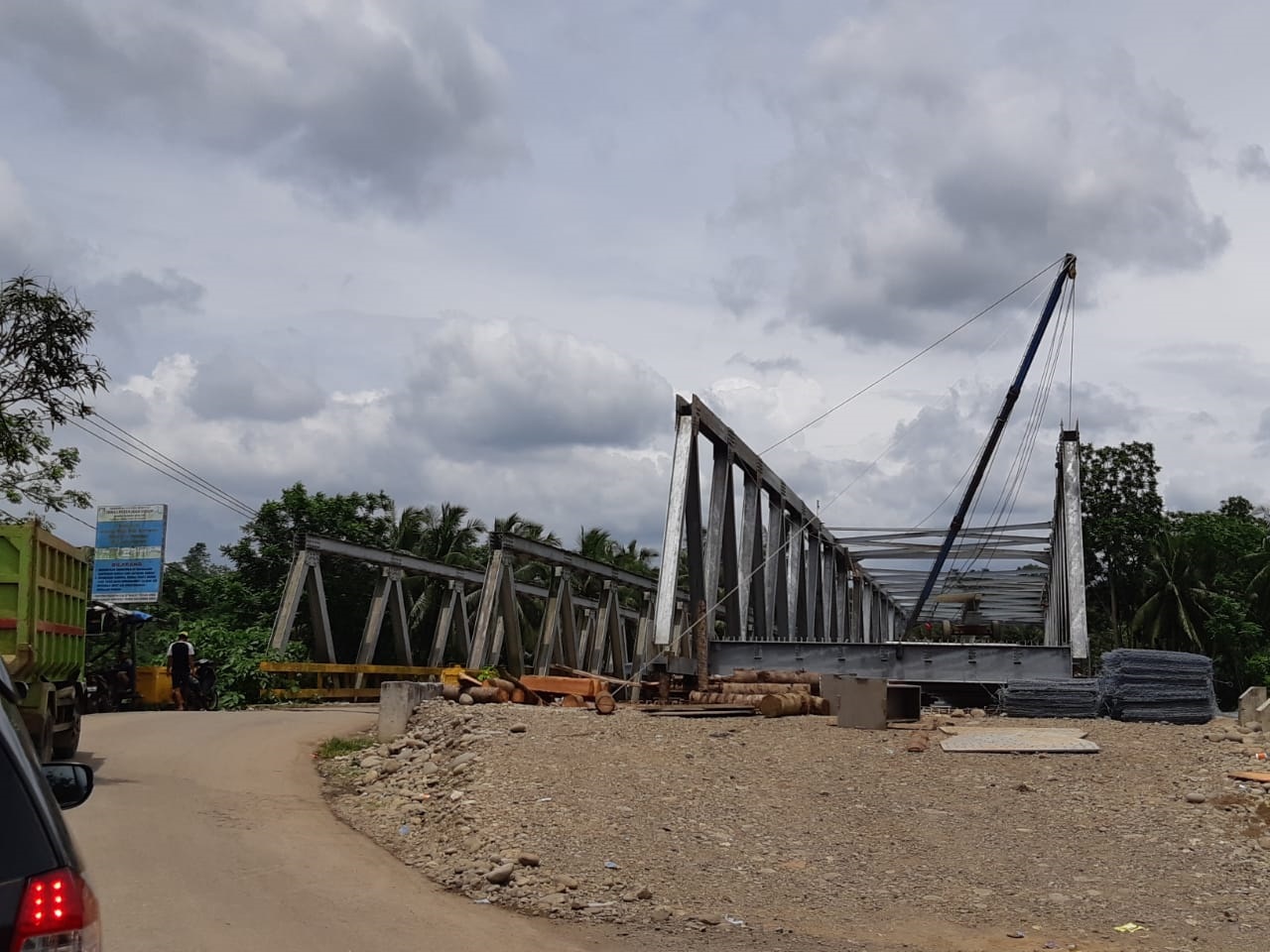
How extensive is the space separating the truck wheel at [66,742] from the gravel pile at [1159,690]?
1323 centimetres

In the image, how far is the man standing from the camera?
24.2 meters

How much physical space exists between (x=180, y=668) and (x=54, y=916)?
75.3 ft

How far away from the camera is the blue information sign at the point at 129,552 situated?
112ft

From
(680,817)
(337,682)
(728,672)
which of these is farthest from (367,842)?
(337,682)

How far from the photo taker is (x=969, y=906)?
7.99 meters

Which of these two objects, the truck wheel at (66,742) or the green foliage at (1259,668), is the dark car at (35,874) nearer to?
the truck wheel at (66,742)

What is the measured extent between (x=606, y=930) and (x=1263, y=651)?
148ft

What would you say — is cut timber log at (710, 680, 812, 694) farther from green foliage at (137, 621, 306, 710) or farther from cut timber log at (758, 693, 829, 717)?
green foliage at (137, 621, 306, 710)

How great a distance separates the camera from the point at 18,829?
2760 millimetres

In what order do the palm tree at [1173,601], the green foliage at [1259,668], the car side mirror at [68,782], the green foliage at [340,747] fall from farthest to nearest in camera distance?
the palm tree at [1173,601], the green foliage at [1259,668], the green foliage at [340,747], the car side mirror at [68,782]

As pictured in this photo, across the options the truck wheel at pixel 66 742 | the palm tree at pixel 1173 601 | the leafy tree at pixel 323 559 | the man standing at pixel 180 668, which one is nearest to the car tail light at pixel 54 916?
the truck wheel at pixel 66 742

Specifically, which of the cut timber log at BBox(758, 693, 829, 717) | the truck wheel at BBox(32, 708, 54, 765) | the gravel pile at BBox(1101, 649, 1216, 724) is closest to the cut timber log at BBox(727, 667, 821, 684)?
the cut timber log at BBox(758, 693, 829, 717)

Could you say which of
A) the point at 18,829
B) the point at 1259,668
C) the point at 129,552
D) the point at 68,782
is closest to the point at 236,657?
the point at 129,552

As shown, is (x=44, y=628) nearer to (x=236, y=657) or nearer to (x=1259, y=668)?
(x=236, y=657)
